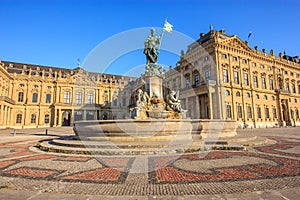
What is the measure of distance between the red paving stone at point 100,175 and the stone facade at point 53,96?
57831 millimetres

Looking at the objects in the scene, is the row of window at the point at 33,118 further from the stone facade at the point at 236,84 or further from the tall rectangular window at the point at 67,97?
the stone facade at the point at 236,84

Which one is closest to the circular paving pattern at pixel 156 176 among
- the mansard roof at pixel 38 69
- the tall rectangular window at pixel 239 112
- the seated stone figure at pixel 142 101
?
the seated stone figure at pixel 142 101

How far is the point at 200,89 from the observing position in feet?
142

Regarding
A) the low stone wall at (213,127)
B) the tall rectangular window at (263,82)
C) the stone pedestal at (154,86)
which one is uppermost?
the tall rectangular window at (263,82)

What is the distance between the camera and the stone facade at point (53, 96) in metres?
57.1

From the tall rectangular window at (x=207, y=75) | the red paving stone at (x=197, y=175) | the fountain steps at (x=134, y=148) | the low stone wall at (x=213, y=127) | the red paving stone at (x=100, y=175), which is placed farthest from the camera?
the tall rectangular window at (x=207, y=75)

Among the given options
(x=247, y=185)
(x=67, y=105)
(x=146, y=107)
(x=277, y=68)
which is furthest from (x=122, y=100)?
(x=247, y=185)

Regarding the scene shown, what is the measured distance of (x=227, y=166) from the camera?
20.4 ft

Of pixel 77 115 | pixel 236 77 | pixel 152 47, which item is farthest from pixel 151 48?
pixel 77 115

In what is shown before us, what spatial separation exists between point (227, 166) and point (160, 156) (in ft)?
9.43

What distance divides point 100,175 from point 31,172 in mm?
2397

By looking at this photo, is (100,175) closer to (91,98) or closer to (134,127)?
(134,127)

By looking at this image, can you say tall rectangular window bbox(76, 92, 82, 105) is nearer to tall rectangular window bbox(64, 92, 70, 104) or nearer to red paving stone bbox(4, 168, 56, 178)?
tall rectangular window bbox(64, 92, 70, 104)

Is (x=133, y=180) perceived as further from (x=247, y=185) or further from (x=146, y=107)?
(x=146, y=107)
